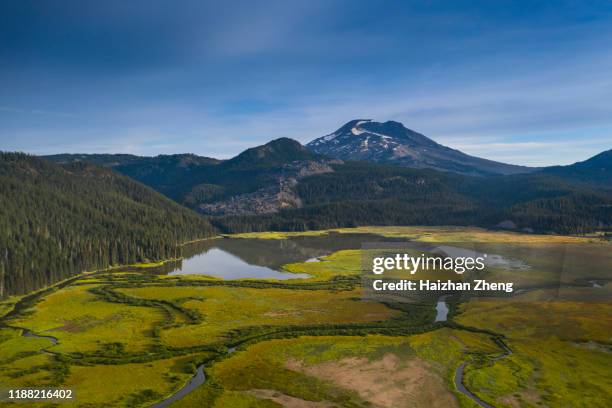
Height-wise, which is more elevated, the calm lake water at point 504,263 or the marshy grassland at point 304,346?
the calm lake water at point 504,263

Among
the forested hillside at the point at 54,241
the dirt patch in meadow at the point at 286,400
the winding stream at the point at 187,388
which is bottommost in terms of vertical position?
the dirt patch in meadow at the point at 286,400

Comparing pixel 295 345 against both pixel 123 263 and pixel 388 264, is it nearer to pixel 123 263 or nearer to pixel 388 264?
pixel 388 264

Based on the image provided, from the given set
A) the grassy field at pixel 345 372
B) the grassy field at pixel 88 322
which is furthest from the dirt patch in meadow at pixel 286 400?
the grassy field at pixel 88 322

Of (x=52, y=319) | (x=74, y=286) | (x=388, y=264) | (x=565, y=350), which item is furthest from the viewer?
(x=388, y=264)

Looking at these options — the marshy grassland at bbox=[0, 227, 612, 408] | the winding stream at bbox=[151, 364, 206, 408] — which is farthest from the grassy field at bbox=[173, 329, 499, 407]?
the winding stream at bbox=[151, 364, 206, 408]

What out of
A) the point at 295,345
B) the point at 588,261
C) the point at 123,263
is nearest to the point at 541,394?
the point at 295,345
